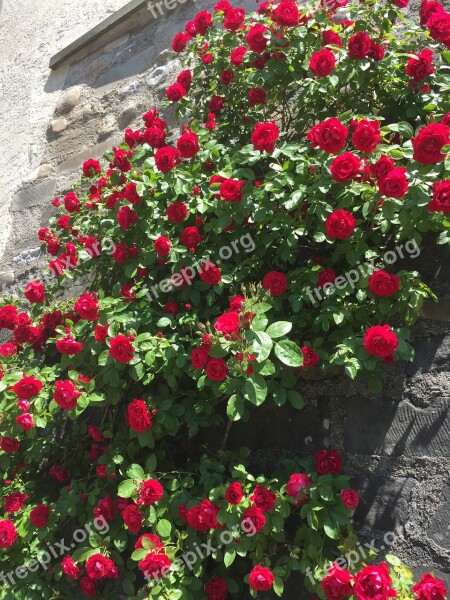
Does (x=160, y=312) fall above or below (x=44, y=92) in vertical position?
below

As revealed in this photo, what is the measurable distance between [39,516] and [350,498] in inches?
41.4

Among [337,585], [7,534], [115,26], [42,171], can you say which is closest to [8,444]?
[7,534]

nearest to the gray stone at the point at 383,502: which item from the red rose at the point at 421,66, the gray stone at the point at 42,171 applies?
the red rose at the point at 421,66

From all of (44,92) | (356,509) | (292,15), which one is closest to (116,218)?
(292,15)

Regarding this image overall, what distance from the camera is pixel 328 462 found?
167 centimetres

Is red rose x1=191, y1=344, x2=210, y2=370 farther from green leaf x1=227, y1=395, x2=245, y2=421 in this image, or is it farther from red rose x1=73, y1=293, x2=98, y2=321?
red rose x1=73, y1=293, x2=98, y2=321

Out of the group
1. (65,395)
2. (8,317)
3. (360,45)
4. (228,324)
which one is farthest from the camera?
(8,317)

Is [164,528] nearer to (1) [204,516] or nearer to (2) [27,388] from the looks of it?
(1) [204,516]

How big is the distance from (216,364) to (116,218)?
2.81 feet

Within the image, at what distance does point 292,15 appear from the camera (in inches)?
75.6

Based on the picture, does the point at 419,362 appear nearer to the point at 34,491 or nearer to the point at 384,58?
the point at 384,58

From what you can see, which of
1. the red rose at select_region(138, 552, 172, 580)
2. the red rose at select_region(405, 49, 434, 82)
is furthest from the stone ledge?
the red rose at select_region(138, 552, 172, 580)

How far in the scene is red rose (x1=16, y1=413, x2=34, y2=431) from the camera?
1864 millimetres

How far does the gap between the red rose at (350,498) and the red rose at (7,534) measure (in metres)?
1.10
